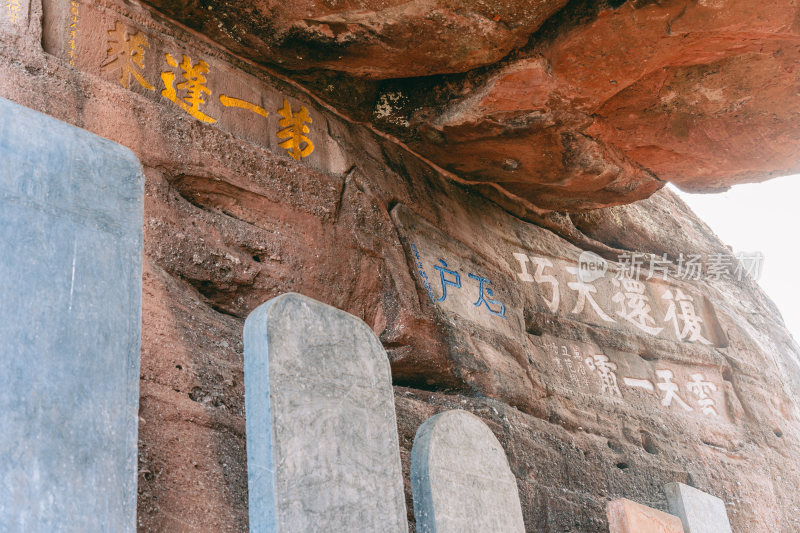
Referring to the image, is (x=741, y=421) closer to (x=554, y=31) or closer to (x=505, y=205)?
(x=505, y=205)

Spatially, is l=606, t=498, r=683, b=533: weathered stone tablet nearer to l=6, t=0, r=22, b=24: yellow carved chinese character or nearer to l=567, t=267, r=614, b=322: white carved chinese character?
l=567, t=267, r=614, b=322: white carved chinese character

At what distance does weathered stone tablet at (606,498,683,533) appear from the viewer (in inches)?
140

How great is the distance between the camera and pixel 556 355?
499 cm

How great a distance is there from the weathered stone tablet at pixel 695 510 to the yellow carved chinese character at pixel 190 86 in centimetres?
298

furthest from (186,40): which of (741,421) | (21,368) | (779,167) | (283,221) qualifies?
(741,421)

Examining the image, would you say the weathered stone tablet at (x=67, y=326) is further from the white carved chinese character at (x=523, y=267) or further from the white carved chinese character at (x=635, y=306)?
the white carved chinese character at (x=635, y=306)

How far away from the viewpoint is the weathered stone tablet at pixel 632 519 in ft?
11.6

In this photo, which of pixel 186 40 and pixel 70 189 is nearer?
pixel 70 189

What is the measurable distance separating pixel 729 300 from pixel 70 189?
5720mm

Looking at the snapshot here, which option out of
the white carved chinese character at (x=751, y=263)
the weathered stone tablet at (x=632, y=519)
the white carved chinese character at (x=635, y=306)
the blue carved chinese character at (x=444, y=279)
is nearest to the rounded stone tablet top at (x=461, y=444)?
the weathered stone tablet at (x=632, y=519)

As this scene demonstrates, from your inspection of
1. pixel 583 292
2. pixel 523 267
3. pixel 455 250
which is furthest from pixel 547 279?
pixel 455 250

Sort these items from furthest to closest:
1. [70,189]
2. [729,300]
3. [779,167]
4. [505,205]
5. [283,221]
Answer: [729,300], [505,205], [779,167], [283,221], [70,189]

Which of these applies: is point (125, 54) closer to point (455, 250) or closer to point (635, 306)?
point (455, 250)

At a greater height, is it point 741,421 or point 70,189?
point 741,421
